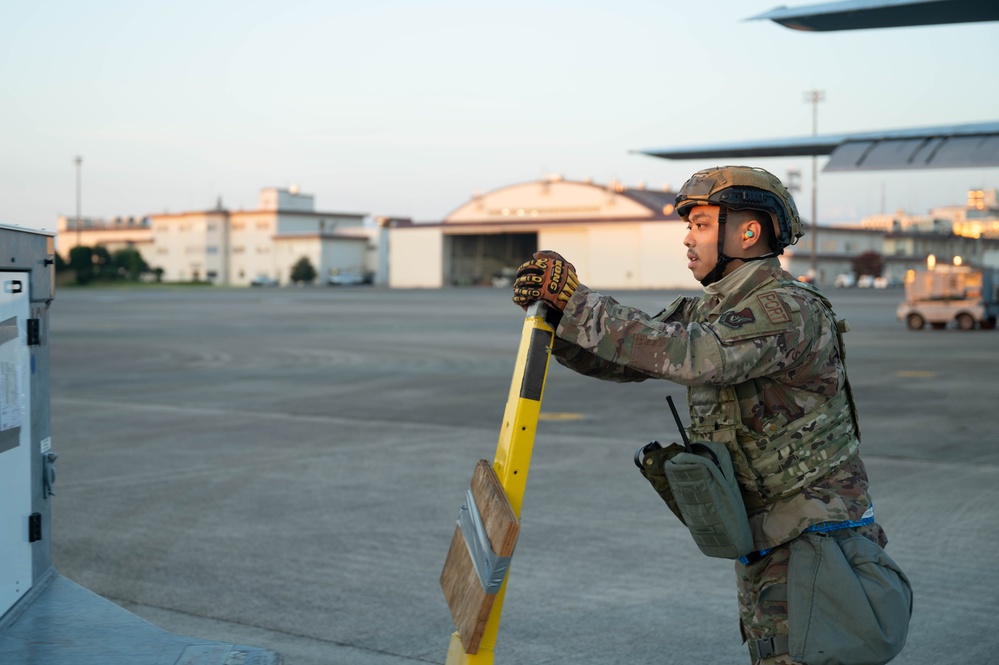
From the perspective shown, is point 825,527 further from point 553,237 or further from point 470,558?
point 553,237

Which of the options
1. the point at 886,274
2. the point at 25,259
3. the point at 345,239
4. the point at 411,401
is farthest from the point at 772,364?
the point at 345,239

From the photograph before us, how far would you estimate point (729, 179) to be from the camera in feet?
9.61

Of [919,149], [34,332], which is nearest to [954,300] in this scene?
[919,149]

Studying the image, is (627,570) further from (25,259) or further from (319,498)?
(25,259)

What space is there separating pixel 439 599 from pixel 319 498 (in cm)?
263

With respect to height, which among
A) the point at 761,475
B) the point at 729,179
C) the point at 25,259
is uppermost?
the point at 729,179

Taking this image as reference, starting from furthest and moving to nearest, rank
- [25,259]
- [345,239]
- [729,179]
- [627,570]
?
[345,239], [627,570], [25,259], [729,179]

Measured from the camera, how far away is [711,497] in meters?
2.74

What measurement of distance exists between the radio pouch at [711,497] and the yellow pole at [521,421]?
41 centimetres

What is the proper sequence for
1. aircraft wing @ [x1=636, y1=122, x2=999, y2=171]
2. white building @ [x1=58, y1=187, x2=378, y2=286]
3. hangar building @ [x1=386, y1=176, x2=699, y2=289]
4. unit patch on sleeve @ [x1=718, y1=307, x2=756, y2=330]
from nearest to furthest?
1. unit patch on sleeve @ [x1=718, y1=307, x2=756, y2=330]
2. aircraft wing @ [x1=636, y1=122, x2=999, y2=171]
3. hangar building @ [x1=386, y1=176, x2=699, y2=289]
4. white building @ [x1=58, y1=187, x2=378, y2=286]

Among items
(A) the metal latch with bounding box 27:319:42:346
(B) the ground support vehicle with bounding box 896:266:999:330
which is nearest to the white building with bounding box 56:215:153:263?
(B) the ground support vehicle with bounding box 896:266:999:330

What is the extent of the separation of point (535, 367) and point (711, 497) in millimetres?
578

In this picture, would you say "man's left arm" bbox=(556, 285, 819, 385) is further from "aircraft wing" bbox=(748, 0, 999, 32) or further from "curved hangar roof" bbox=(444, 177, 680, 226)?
"curved hangar roof" bbox=(444, 177, 680, 226)

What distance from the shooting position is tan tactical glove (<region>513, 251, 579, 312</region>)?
2.70 metres
